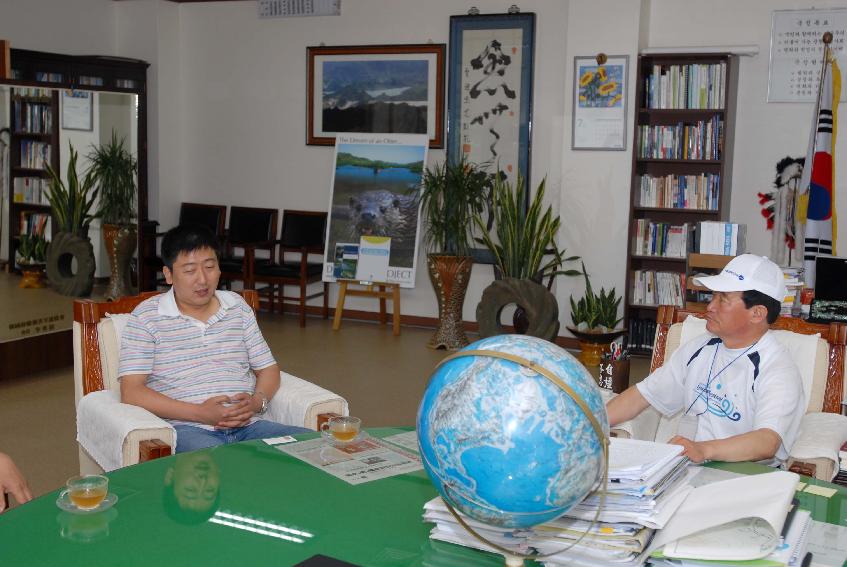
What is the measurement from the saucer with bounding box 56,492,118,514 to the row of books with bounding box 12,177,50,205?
452cm

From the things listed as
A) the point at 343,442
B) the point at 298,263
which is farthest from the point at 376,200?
the point at 343,442

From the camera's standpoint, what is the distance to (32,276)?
624 centimetres

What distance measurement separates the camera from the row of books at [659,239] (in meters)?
7.02

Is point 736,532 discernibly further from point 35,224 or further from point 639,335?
point 639,335

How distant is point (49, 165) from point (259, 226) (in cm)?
257

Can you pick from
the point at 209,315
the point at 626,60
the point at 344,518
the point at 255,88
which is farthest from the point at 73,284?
the point at 344,518

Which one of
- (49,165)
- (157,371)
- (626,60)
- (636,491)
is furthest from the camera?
(626,60)

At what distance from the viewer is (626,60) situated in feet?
23.1

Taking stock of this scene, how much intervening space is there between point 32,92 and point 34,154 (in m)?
0.40

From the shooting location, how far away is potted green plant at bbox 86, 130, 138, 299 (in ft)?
21.8

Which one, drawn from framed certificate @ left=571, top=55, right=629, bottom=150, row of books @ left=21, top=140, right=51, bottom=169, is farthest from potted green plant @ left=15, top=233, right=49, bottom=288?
framed certificate @ left=571, top=55, right=629, bottom=150

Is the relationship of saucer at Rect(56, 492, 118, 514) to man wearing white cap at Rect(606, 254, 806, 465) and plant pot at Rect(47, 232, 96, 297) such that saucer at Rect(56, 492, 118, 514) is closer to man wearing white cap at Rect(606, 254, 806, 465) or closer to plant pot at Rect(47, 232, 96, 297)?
man wearing white cap at Rect(606, 254, 806, 465)

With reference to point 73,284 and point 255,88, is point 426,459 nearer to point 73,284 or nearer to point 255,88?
point 73,284

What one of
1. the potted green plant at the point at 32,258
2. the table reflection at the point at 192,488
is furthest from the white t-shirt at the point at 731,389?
the potted green plant at the point at 32,258
